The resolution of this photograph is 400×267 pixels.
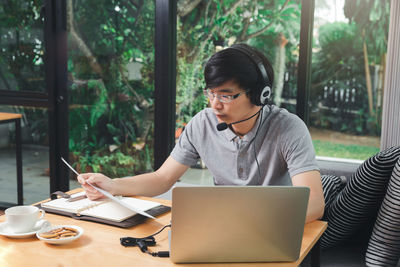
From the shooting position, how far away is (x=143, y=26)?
10.1 ft

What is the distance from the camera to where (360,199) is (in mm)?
1668

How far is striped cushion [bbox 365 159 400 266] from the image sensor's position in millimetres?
1527

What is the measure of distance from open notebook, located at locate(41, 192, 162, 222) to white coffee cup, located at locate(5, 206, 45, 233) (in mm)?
168

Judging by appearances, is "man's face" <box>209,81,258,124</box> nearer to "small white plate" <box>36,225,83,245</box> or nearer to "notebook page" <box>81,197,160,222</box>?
"notebook page" <box>81,197,160,222</box>

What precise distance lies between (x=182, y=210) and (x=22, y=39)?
9.47 feet

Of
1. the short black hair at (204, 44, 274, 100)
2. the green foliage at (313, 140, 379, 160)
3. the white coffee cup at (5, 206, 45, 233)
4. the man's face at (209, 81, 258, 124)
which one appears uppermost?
the short black hair at (204, 44, 274, 100)

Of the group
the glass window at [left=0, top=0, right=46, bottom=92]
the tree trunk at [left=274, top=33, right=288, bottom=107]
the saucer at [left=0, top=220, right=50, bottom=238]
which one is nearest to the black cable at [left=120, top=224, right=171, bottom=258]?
the saucer at [left=0, top=220, right=50, bottom=238]

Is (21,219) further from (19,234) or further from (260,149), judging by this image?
(260,149)

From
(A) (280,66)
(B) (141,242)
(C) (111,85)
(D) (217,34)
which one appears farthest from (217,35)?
(B) (141,242)

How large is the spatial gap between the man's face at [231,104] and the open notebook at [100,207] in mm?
384

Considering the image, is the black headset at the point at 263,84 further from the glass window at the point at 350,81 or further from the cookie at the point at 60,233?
the glass window at the point at 350,81

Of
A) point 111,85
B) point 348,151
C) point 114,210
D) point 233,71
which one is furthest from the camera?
point 348,151

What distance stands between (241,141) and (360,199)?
52 cm

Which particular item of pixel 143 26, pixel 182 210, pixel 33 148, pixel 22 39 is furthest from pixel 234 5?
pixel 182 210
